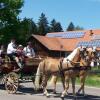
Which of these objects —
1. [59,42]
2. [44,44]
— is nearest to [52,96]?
[44,44]

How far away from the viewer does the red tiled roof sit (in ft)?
232

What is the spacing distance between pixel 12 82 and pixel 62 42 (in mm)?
58267

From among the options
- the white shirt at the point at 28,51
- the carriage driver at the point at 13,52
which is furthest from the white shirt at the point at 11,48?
the white shirt at the point at 28,51

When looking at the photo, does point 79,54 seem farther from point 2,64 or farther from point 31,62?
point 2,64

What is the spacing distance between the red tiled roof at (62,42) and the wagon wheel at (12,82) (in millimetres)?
51720

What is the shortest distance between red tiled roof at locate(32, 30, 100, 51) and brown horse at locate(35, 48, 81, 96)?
5230 centimetres

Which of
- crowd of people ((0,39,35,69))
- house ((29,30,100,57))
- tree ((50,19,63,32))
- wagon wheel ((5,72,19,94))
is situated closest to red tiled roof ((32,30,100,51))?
house ((29,30,100,57))

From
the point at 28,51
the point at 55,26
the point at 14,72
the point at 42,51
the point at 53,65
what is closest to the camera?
the point at 53,65

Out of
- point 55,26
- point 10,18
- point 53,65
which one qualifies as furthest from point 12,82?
point 55,26

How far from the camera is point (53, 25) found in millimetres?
148250

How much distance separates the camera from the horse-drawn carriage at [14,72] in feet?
57.2

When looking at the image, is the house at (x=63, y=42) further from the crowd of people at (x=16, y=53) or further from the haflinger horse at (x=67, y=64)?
the haflinger horse at (x=67, y=64)

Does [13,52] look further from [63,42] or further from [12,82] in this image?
[63,42]

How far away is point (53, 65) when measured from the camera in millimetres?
16438
